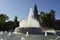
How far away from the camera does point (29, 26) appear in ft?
112

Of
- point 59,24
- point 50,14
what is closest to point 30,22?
point 50,14

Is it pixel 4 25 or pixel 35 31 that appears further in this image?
pixel 4 25

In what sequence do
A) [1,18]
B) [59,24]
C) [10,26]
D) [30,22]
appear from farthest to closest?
[59,24] → [10,26] → [1,18] → [30,22]

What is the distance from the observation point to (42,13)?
210 feet

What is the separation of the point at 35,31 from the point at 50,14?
105ft

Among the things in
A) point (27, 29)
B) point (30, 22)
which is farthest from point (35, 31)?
point (30, 22)

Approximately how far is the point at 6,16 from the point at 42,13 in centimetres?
1312

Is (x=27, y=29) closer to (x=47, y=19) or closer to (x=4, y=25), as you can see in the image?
(x=47, y=19)

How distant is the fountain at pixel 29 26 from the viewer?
3081 centimetres

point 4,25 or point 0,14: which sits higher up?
point 0,14

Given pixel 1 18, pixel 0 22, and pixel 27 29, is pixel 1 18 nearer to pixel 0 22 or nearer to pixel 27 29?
pixel 0 22

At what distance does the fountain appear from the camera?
101 feet

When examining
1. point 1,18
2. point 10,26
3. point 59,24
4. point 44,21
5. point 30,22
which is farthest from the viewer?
point 59,24

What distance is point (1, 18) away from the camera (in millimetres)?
62938
